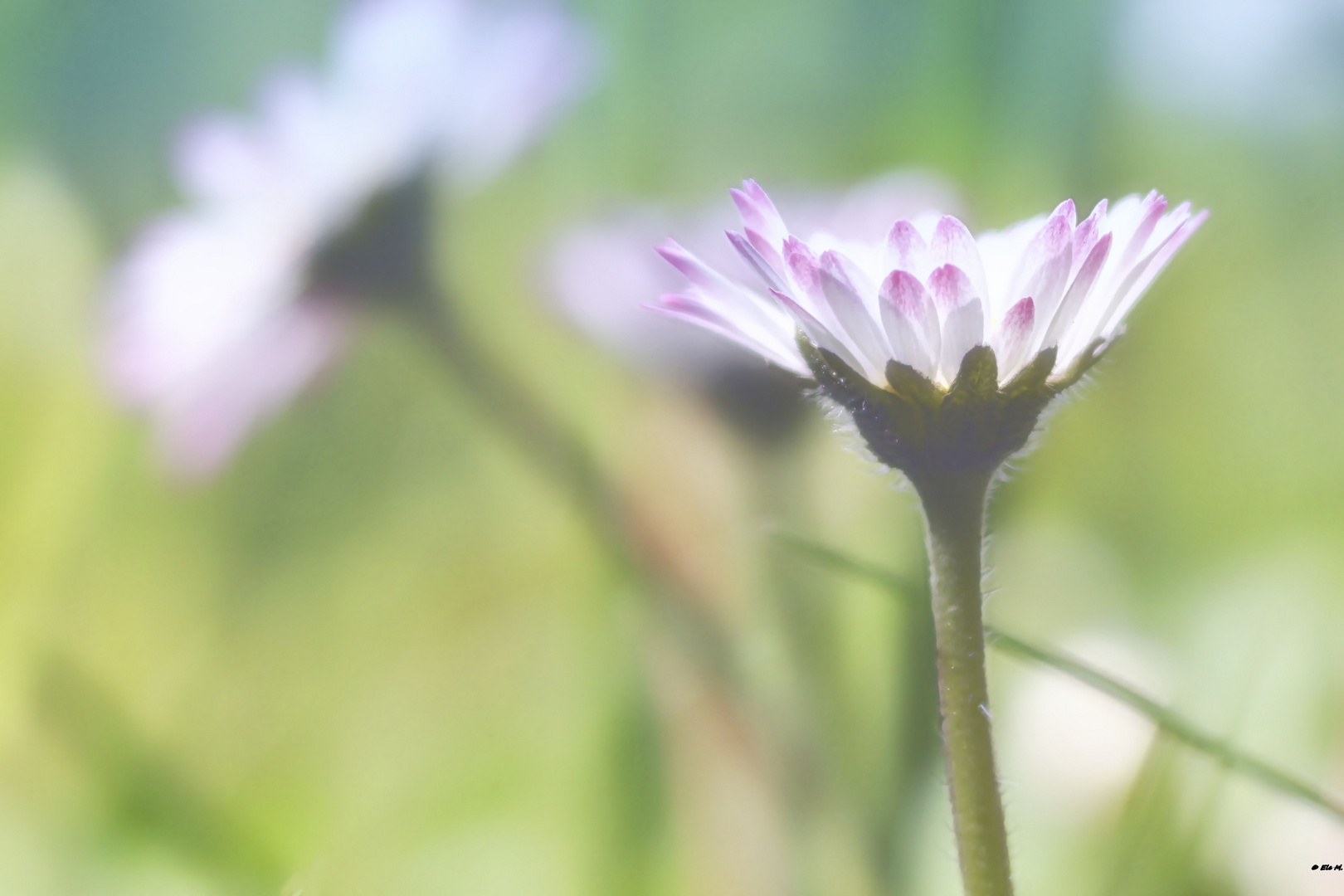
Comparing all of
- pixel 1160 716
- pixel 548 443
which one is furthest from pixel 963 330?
pixel 548 443

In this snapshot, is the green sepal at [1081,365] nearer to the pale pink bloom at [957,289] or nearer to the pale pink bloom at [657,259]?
the pale pink bloom at [957,289]

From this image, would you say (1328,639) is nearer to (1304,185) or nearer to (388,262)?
(1304,185)

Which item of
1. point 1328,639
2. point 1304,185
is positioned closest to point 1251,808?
point 1328,639

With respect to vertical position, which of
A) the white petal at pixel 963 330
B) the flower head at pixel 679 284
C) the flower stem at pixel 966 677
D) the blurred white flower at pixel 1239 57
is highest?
the blurred white flower at pixel 1239 57

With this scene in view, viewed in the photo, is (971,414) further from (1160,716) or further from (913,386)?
(1160,716)

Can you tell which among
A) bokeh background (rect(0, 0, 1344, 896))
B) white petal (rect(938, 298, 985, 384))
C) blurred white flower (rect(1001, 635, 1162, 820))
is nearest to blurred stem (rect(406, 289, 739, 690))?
bokeh background (rect(0, 0, 1344, 896))

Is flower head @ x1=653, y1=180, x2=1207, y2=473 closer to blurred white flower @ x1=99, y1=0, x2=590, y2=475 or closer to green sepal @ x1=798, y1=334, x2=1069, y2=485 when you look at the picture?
green sepal @ x1=798, y1=334, x2=1069, y2=485

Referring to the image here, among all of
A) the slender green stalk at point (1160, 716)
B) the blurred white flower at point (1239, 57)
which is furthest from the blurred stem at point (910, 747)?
the blurred white flower at point (1239, 57)
